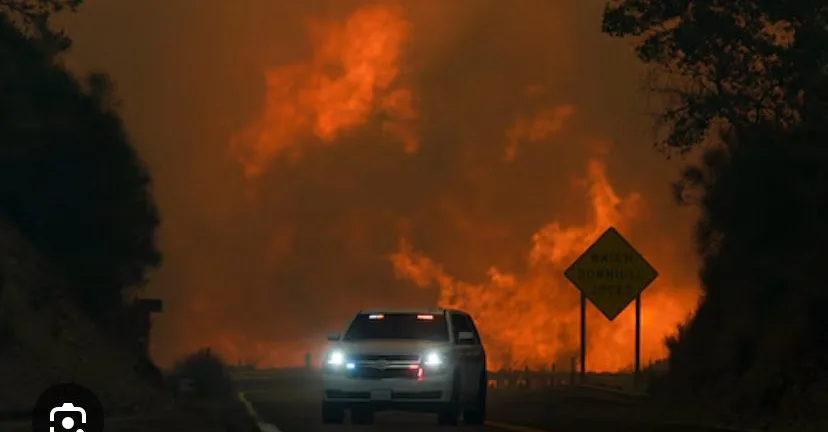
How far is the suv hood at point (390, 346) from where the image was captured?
31250 millimetres

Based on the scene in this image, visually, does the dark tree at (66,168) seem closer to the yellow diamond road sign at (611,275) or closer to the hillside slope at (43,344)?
the hillside slope at (43,344)

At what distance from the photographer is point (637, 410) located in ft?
125

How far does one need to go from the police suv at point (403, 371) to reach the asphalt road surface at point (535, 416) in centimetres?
40

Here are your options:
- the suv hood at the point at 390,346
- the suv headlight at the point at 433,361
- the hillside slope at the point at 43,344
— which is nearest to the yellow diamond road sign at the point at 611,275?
the hillside slope at the point at 43,344

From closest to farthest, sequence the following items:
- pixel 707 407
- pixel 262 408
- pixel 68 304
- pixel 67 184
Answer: pixel 707 407 → pixel 262 408 → pixel 68 304 → pixel 67 184

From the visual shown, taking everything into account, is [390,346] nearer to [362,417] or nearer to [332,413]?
[332,413]

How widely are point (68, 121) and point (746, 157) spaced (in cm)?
2010

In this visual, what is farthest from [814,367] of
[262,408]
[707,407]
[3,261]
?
[3,261]

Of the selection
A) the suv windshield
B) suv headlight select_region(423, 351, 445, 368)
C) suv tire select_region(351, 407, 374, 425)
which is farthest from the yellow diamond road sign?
suv headlight select_region(423, 351, 445, 368)

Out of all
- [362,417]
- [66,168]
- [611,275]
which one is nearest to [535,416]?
[362,417]

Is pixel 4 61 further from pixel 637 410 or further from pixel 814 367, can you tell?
pixel 814 367

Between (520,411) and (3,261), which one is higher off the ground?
(3,261)

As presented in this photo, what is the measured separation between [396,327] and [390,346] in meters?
1.22

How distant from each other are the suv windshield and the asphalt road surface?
5.13 ft
